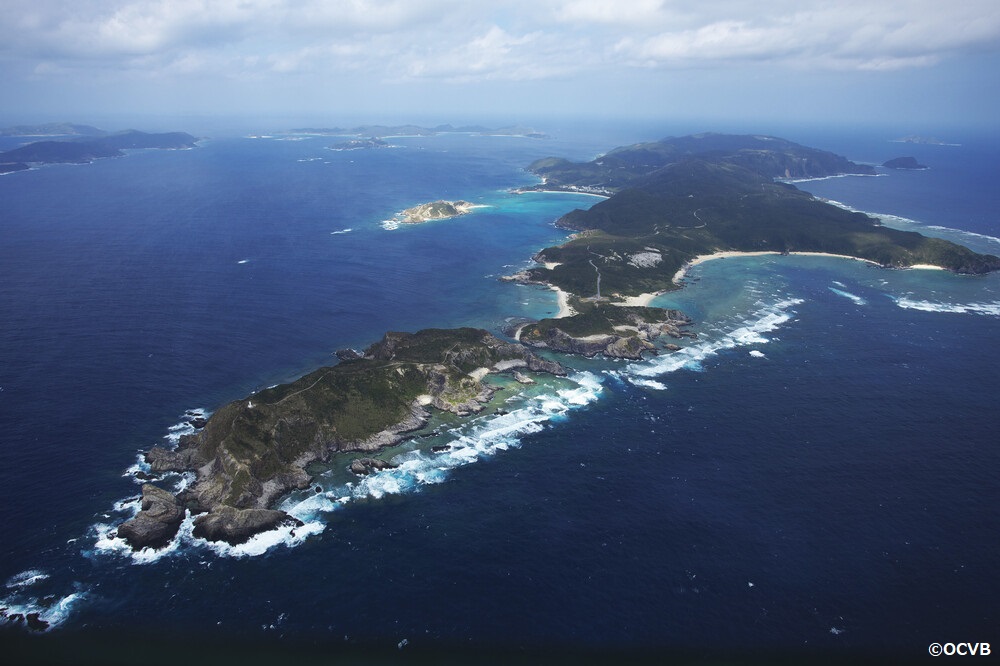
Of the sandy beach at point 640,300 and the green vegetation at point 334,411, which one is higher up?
the sandy beach at point 640,300

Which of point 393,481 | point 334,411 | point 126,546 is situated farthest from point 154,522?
point 393,481

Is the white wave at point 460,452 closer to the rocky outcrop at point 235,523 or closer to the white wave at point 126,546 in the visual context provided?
the rocky outcrop at point 235,523

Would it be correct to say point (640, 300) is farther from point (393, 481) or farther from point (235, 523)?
point (235, 523)

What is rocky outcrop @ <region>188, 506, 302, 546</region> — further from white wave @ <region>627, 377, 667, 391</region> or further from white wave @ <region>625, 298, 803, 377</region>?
white wave @ <region>625, 298, 803, 377</region>

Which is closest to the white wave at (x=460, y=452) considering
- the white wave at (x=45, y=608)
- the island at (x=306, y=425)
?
the island at (x=306, y=425)

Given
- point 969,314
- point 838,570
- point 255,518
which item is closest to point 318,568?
point 255,518

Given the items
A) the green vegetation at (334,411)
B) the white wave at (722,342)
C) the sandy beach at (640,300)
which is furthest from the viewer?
the sandy beach at (640,300)

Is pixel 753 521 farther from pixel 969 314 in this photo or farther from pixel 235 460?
pixel 969 314

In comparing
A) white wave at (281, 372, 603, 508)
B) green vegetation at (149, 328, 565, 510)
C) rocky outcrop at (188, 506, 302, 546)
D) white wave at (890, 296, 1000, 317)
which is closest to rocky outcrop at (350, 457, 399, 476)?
white wave at (281, 372, 603, 508)
